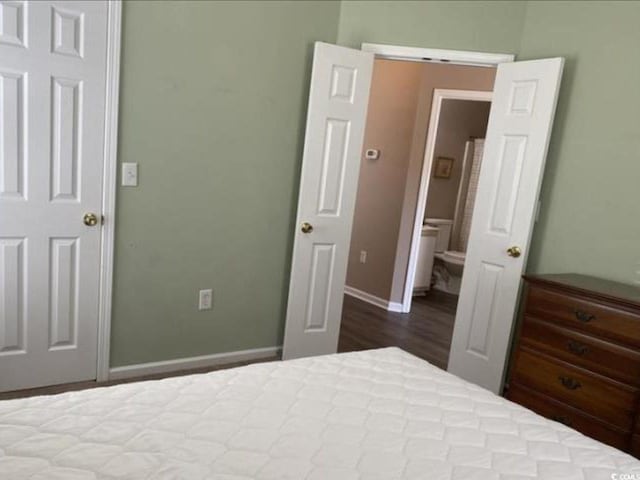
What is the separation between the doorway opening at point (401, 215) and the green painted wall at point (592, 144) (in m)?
1.47

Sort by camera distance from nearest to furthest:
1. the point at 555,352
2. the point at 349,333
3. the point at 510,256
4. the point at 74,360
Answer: the point at 555,352
the point at 74,360
the point at 510,256
the point at 349,333

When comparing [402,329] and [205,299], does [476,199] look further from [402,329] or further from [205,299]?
[205,299]

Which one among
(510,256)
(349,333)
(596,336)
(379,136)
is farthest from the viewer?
(379,136)

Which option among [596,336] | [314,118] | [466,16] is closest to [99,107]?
[314,118]

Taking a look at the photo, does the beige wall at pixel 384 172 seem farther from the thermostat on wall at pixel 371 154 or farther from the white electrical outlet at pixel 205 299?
the white electrical outlet at pixel 205 299

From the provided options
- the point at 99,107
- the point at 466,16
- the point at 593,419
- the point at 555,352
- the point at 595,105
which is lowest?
the point at 593,419

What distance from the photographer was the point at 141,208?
9.07 ft

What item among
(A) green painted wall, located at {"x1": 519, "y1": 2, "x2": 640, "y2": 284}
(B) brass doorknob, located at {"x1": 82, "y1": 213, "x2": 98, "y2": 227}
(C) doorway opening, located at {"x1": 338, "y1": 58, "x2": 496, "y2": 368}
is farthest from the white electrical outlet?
(A) green painted wall, located at {"x1": 519, "y1": 2, "x2": 640, "y2": 284}

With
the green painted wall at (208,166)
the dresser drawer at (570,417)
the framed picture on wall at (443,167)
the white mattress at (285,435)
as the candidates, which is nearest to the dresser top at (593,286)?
the dresser drawer at (570,417)

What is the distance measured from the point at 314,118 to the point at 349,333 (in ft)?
6.25

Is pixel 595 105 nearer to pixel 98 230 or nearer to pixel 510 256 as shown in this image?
pixel 510 256

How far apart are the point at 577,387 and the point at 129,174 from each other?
2522mm

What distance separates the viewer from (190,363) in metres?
3.12

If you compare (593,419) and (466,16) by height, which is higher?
(466,16)
